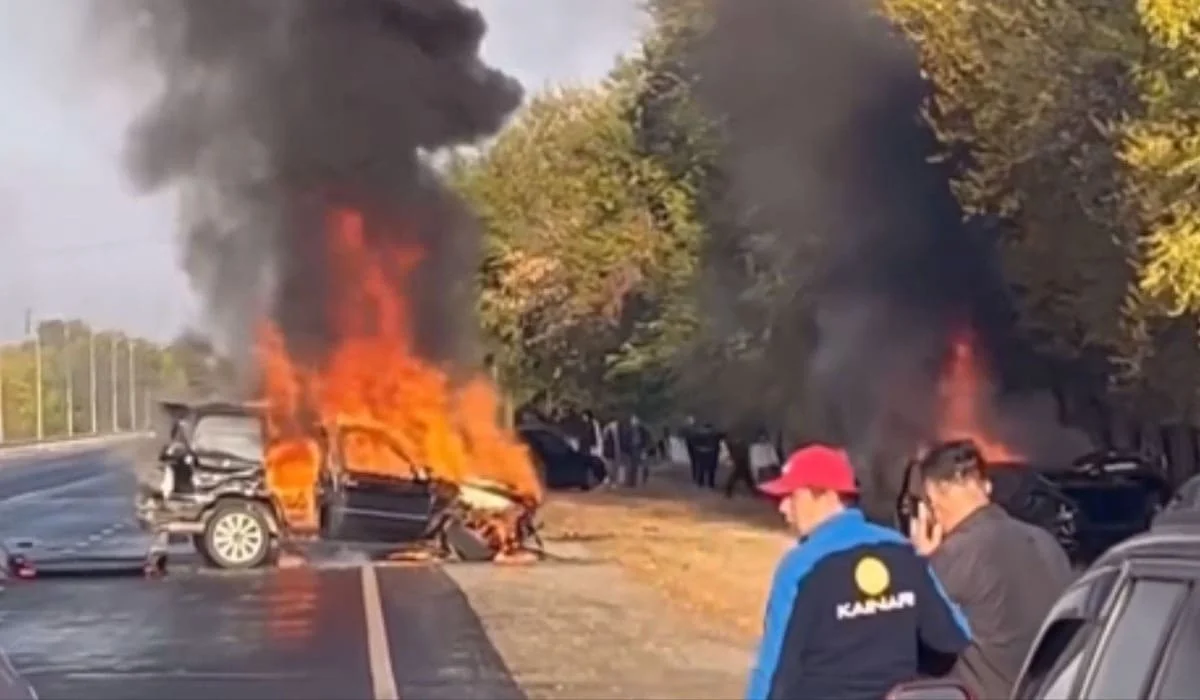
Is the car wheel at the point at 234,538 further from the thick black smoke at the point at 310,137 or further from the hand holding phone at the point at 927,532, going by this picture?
the hand holding phone at the point at 927,532

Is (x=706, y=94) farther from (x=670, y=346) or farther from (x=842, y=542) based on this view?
(x=842, y=542)

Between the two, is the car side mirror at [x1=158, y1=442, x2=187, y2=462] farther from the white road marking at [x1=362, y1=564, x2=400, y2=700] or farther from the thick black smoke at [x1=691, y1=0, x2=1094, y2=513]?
the thick black smoke at [x1=691, y1=0, x2=1094, y2=513]

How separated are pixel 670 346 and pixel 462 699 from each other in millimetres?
31426

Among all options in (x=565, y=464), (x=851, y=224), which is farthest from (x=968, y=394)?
(x=565, y=464)

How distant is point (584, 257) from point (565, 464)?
1096 centimetres

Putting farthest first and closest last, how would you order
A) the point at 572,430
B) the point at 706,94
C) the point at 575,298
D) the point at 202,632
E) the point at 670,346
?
the point at 572,430, the point at 575,298, the point at 670,346, the point at 706,94, the point at 202,632

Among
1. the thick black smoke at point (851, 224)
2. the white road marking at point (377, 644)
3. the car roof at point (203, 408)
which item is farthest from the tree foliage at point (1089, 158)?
the car roof at point (203, 408)

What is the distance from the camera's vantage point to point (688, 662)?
18.8m

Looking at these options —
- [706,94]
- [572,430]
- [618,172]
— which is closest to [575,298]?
[618,172]

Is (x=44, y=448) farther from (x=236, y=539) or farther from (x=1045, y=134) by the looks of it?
(x=1045, y=134)

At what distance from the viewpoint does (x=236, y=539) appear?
97.3 ft

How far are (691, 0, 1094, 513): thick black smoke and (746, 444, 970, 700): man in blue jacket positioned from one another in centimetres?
3103

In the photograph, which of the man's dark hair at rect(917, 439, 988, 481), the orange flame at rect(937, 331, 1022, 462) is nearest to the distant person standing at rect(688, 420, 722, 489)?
the orange flame at rect(937, 331, 1022, 462)

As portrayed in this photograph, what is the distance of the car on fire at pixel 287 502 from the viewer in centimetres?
2973
